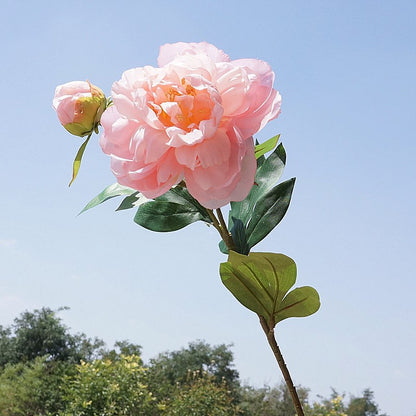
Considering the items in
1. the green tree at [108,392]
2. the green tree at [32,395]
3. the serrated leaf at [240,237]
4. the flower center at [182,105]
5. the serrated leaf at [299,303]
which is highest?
the green tree at [32,395]

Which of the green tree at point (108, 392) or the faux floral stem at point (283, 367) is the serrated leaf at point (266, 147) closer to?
the faux floral stem at point (283, 367)

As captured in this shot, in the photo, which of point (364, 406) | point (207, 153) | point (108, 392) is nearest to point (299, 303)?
point (207, 153)

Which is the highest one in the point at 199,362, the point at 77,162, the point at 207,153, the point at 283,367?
the point at 199,362

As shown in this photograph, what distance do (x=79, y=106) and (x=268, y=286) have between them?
363mm

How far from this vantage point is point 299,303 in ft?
2.81

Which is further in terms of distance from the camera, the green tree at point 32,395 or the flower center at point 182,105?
the green tree at point 32,395

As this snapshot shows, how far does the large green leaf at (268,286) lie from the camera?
2.66 feet

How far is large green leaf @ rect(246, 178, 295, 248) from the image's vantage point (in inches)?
34.9

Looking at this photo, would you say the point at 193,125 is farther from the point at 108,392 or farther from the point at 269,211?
the point at 108,392

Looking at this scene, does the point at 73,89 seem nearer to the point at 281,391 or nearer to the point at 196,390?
the point at 196,390

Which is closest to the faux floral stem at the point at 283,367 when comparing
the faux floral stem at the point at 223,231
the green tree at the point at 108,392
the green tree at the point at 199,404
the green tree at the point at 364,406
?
the faux floral stem at the point at 223,231

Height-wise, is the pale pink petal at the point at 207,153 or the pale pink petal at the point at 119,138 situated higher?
the pale pink petal at the point at 119,138

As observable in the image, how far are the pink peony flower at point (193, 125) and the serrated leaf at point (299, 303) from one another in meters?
0.22

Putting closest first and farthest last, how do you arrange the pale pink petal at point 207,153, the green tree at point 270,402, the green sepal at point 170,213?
the pale pink petal at point 207,153 < the green sepal at point 170,213 < the green tree at point 270,402
